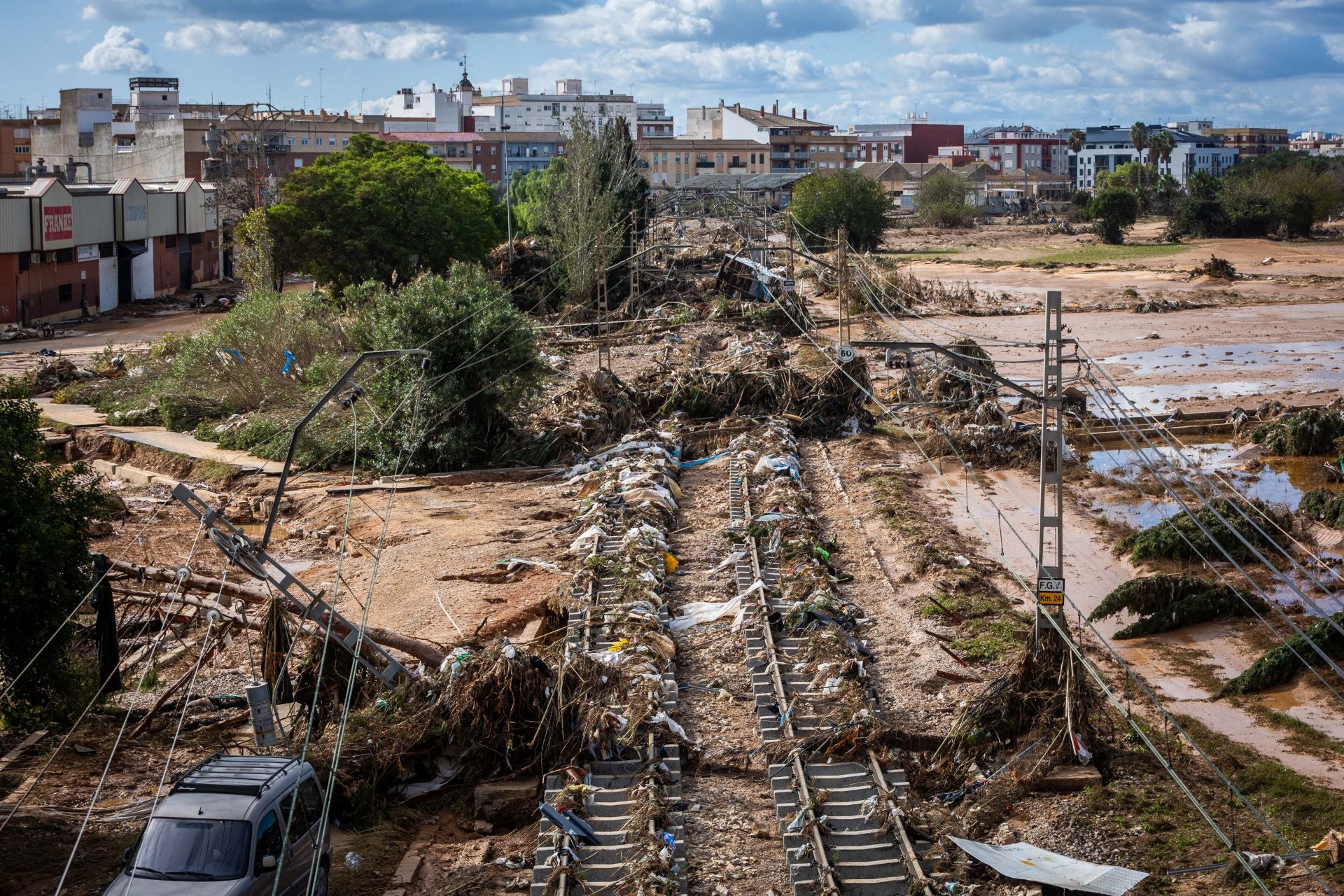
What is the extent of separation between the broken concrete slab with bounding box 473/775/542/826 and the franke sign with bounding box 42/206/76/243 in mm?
46977

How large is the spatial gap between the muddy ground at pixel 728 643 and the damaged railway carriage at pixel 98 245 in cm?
2587

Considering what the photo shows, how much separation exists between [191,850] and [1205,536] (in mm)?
18113

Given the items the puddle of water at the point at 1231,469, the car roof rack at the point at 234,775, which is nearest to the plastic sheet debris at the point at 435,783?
the car roof rack at the point at 234,775

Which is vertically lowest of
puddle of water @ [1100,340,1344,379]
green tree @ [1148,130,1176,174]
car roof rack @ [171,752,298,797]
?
car roof rack @ [171,752,298,797]

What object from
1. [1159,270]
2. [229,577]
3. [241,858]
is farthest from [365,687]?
[1159,270]

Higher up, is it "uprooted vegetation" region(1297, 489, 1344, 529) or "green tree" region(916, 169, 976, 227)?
"green tree" region(916, 169, 976, 227)

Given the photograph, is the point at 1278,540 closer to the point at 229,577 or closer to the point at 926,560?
the point at 926,560

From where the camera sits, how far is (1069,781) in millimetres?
13891

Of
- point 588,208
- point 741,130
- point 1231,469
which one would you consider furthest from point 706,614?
point 741,130

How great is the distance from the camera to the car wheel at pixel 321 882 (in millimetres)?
10984

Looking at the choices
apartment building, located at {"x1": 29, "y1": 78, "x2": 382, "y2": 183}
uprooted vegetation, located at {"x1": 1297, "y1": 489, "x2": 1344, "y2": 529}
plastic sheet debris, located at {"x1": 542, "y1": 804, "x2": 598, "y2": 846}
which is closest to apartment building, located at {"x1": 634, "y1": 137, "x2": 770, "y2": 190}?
apartment building, located at {"x1": 29, "y1": 78, "x2": 382, "y2": 183}

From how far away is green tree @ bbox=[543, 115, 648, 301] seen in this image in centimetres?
5122

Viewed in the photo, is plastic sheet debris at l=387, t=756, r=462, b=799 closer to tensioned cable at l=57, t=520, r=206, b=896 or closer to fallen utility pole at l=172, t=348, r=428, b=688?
fallen utility pole at l=172, t=348, r=428, b=688

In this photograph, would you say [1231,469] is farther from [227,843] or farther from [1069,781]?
[227,843]
